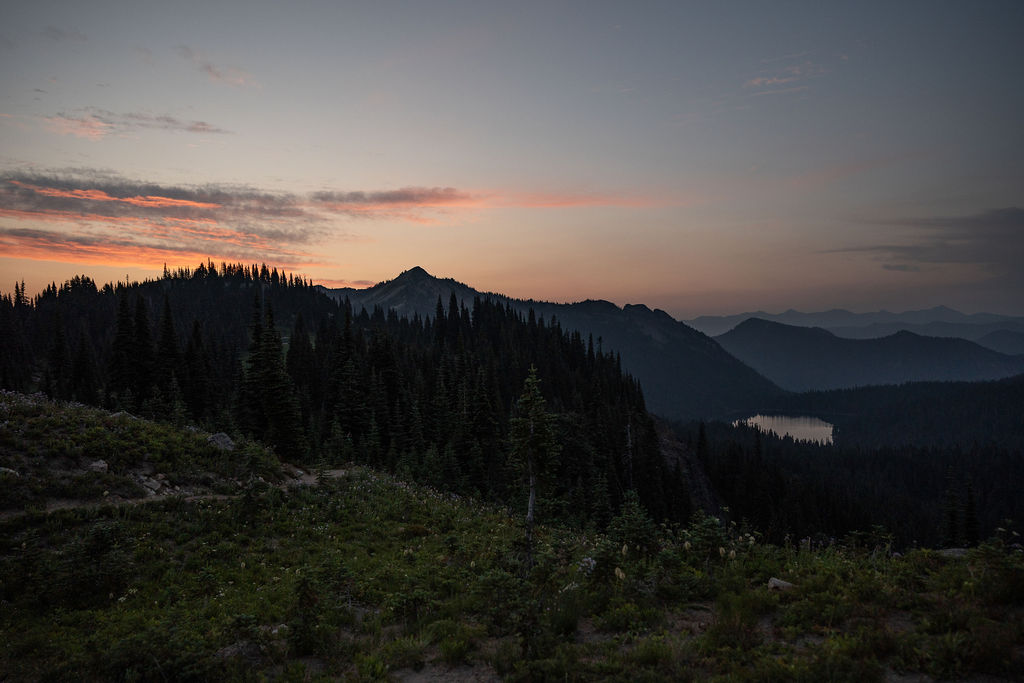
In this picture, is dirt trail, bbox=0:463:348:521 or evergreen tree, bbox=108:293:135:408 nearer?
dirt trail, bbox=0:463:348:521

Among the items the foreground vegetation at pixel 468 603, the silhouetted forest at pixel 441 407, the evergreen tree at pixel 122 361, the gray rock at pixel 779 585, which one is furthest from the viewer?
the evergreen tree at pixel 122 361

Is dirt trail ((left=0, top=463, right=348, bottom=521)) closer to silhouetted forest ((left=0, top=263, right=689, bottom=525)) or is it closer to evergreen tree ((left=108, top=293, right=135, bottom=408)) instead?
silhouetted forest ((left=0, top=263, right=689, bottom=525))

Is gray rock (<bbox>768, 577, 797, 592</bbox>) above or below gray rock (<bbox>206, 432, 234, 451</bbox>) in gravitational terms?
above

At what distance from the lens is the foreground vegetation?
28.8ft

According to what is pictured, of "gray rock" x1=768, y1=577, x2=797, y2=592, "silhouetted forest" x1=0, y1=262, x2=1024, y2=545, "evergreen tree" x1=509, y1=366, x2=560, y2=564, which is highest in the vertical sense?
"evergreen tree" x1=509, y1=366, x2=560, y2=564

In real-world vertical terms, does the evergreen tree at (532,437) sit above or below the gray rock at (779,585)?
above

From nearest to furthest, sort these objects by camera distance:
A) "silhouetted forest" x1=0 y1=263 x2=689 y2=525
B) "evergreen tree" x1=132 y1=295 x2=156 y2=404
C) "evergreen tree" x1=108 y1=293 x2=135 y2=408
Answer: "silhouetted forest" x1=0 y1=263 x2=689 y2=525 → "evergreen tree" x1=108 y1=293 x2=135 y2=408 → "evergreen tree" x1=132 y1=295 x2=156 y2=404


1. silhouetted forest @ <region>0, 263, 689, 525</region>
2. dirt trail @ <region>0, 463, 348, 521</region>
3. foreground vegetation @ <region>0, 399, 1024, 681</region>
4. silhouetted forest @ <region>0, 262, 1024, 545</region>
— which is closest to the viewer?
foreground vegetation @ <region>0, 399, 1024, 681</region>

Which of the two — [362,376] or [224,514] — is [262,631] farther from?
[362,376]

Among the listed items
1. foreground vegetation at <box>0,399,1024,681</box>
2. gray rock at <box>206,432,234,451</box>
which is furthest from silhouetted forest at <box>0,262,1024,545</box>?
gray rock at <box>206,432,234,451</box>

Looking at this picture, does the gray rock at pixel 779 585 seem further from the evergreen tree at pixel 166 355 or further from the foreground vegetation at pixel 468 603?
the evergreen tree at pixel 166 355

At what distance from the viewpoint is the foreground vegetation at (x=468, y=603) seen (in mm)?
8773

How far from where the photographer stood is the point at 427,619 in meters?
12.6

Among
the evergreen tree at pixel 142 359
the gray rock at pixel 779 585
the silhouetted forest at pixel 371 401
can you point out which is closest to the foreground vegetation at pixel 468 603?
the gray rock at pixel 779 585
